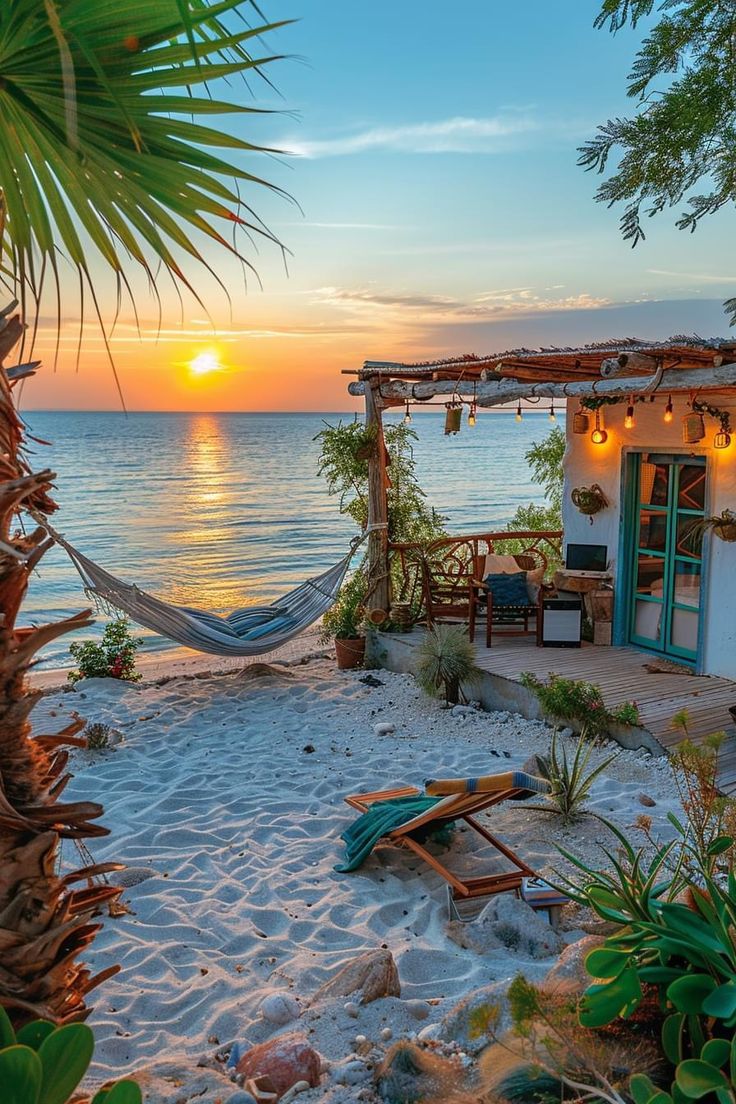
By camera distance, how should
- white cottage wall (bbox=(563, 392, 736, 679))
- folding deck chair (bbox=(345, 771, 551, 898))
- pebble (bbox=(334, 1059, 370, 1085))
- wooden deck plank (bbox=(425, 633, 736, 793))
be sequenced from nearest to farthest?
pebble (bbox=(334, 1059, 370, 1085)) → folding deck chair (bbox=(345, 771, 551, 898)) → wooden deck plank (bbox=(425, 633, 736, 793)) → white cottage wall (bbox=(563, 392, 736, 679))

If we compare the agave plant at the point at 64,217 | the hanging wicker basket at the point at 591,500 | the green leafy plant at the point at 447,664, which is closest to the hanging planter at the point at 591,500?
the hanging wicker basket at the point at 591,500

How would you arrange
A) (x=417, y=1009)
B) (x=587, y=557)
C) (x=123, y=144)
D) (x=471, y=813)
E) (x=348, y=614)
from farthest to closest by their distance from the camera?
1. (x=348, y=614)
2. (x=587, y=557)
3. (x=471, y=813)
4. (x=417, y=1009)
5. (x=123, y=144)

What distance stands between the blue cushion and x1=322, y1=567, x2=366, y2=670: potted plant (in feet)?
4.26

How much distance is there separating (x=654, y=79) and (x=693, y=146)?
76cm

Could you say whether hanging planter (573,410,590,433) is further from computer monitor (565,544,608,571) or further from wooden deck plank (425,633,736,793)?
wooden deck plank (425,633,736,793)

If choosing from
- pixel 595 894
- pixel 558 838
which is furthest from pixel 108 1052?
pixel 558 838

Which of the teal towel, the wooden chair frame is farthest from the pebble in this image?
the teal towel

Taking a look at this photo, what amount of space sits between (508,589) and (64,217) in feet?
21.3

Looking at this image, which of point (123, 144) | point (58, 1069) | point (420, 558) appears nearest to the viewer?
point (58, 1069)

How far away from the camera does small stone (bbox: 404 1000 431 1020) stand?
9.42 feet

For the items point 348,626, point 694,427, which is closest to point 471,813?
point 694,427

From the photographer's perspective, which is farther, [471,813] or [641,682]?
[641,682]

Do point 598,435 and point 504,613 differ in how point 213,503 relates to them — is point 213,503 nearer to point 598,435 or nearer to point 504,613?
point 504,613

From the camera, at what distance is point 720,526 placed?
21.4 feet
